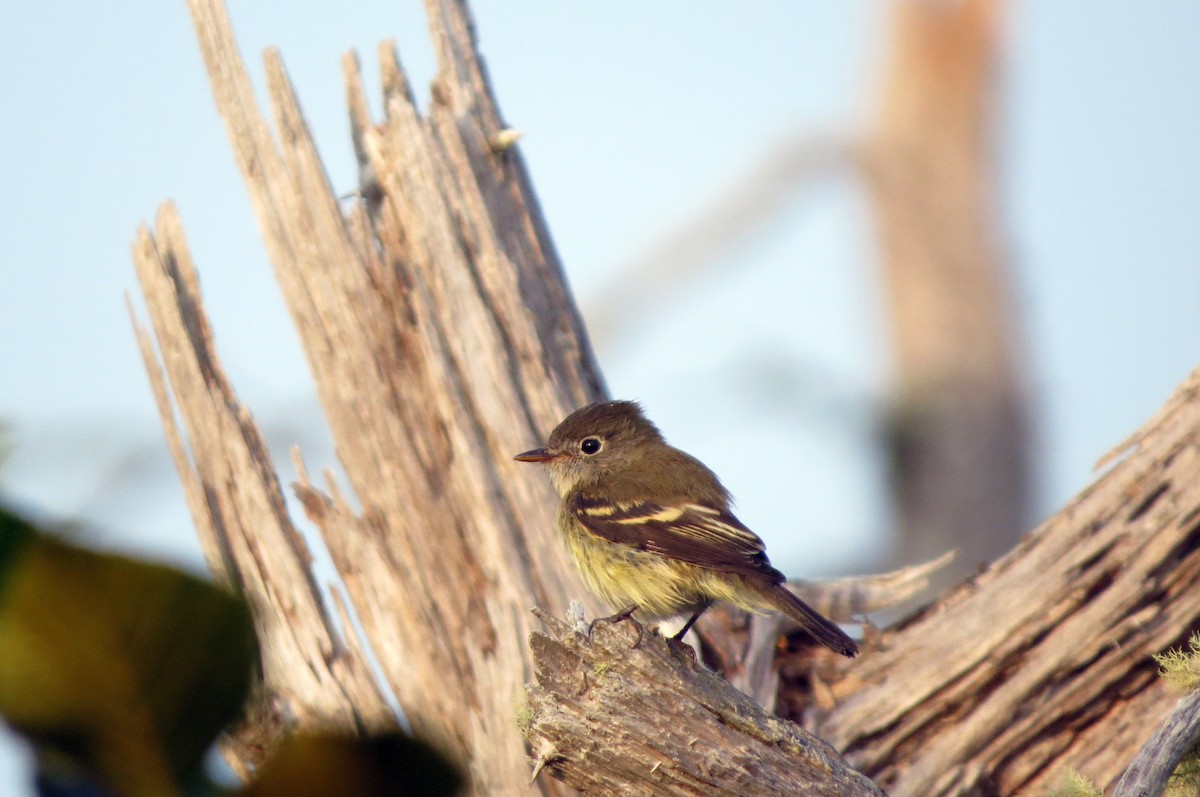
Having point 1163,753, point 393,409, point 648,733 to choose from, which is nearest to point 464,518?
point 393,409

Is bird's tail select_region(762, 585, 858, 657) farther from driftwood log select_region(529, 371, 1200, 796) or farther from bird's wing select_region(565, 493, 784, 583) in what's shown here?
driftwood log select_region(529, 371, 1200, 796)

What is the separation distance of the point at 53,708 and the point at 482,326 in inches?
183

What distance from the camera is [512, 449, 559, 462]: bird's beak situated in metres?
5.03

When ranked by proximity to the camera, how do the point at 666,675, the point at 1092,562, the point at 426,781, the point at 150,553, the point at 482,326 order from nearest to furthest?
the point at 150,553, the point at 426,781, the point at 666,675, the point at 1092,562, the point at 482,326

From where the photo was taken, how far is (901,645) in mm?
5031

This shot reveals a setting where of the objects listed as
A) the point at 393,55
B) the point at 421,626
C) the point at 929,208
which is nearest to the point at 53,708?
the point at 421,626

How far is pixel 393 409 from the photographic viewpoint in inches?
204

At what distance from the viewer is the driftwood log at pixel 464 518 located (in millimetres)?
4688

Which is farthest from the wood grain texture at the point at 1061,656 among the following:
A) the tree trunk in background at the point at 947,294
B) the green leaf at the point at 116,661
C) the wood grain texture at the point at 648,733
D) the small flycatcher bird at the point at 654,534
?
the tree trunk in background at the point at 947,294

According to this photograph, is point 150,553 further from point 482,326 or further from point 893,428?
point 893,428

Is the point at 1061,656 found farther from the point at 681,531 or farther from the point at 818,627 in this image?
the point at 681,531

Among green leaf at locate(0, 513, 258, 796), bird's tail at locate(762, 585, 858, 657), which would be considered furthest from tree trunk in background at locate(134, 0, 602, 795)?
green leaf at locate(0, 513, 258, 796)

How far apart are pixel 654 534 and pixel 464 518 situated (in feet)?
3.37

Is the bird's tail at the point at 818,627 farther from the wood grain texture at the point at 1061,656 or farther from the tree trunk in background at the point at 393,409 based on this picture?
the tree trunk in background at the point at 393,409
